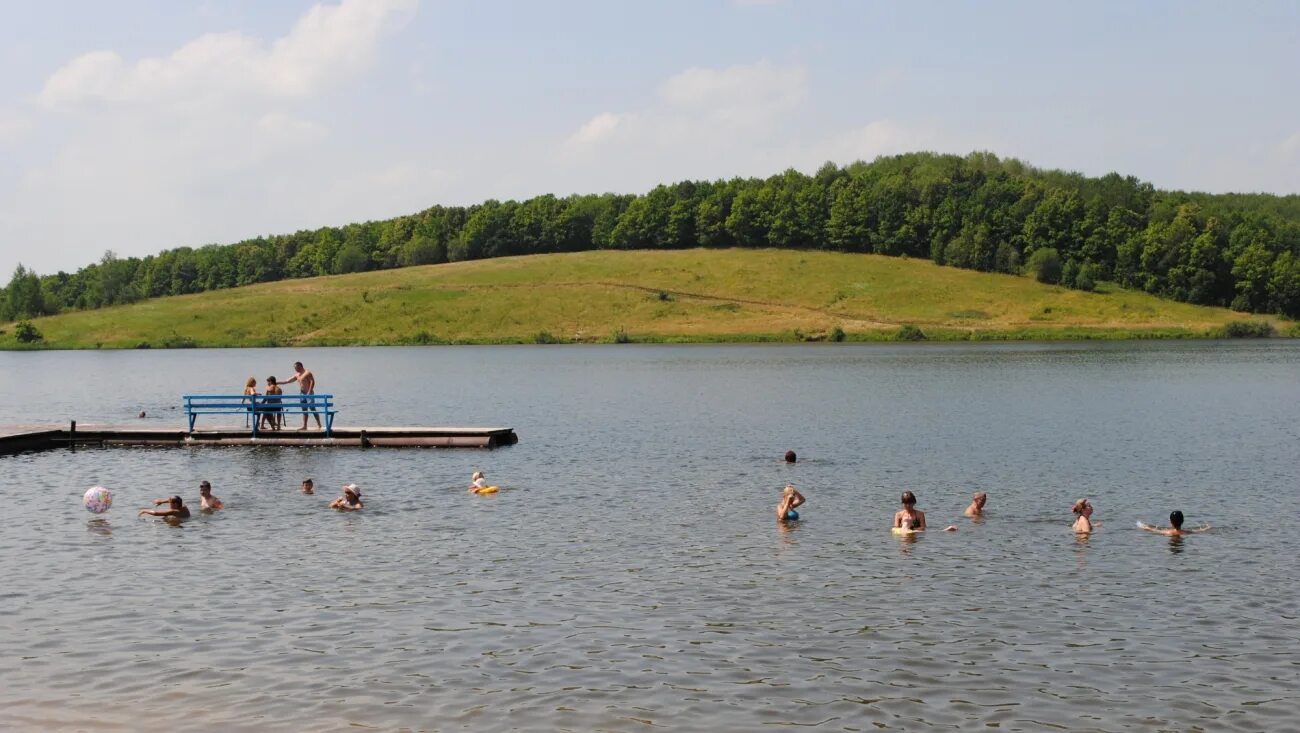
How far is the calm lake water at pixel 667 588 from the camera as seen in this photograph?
661 inches

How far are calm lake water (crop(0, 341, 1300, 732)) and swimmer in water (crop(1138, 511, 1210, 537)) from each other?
1.74 feet

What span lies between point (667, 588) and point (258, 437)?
30.7m

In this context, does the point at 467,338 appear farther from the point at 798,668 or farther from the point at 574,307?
the point at 798,668

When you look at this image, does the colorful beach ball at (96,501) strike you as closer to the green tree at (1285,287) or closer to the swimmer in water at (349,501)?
the swimmer in water at (349,501)

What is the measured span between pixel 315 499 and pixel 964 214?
528ft

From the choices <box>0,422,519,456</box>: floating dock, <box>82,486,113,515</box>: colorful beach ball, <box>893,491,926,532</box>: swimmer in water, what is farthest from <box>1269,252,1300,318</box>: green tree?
<box>82,486,113,515</box>: colorful beach ball

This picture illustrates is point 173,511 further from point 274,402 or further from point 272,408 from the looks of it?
point 274,402

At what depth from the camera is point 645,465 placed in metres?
43.6

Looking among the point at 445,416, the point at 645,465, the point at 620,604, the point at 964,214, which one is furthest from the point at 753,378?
the point at 964,214

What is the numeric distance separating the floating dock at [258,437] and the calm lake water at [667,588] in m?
0.97

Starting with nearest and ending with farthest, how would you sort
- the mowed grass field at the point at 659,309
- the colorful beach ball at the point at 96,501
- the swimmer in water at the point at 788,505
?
1. the swimmer in water at the point at 788,505
2. the colorful beach ball at the point at 96,501
3. the mowed grass field at the point at 659,309

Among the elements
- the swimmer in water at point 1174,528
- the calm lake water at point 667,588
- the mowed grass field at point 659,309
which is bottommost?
the calm lake water at point 667,588

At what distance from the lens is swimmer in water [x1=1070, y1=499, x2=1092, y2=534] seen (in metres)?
28.8

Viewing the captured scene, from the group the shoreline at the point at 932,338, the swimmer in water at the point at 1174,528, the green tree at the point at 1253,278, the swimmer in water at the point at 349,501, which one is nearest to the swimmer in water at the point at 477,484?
the swimmer in water at the point at 349,501
